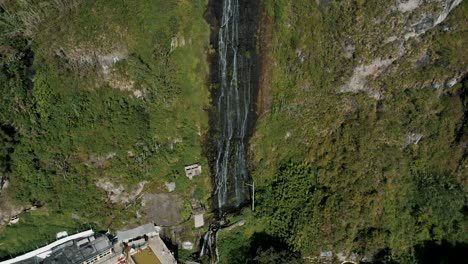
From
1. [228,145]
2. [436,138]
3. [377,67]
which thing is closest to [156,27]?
[228,145]

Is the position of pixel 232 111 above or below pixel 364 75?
below

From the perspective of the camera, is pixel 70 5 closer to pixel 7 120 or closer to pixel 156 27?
pixel 156 27

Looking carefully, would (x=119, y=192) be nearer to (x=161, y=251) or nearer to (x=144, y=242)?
(x=144, y=242)

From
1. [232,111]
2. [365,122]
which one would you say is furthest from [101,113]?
[365,122]

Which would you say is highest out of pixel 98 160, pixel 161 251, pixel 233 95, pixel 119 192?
pixel 233 95

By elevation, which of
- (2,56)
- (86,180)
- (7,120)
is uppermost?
Result: (2,56)

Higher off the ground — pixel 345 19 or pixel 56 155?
pixel 345 19

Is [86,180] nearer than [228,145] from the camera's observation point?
Yes
